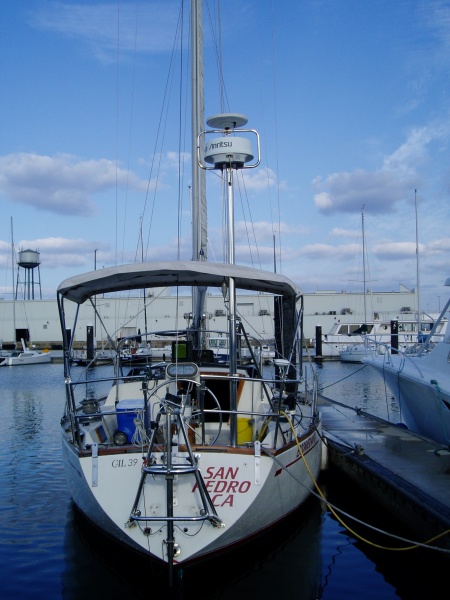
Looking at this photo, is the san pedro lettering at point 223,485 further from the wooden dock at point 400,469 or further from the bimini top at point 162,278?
the wooden dock at point 400,469

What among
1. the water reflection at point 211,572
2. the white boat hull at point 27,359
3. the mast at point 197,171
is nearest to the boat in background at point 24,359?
the white boat hull at point 27,359

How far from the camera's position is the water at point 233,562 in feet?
24.1

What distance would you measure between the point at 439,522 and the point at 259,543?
2.42m

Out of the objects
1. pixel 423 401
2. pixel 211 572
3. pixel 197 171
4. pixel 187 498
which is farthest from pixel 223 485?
pixel 197 171

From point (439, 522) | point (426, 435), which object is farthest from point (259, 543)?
point (426, 435)

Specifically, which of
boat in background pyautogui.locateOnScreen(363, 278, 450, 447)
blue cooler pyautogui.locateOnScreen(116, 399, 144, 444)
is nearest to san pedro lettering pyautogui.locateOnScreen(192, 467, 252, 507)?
blue cooler pyautogui.locateOnScreen(116, 399, 144, 444)

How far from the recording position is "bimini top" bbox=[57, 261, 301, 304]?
8047mm

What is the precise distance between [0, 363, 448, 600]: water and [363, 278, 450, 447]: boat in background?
7.87ft

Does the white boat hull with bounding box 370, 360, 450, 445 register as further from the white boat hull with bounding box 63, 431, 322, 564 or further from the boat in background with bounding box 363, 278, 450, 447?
the white boat hull with bounding box 63, 431, 322, 564

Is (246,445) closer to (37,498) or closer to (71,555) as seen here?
(71,555)

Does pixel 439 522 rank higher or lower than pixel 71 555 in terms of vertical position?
higher

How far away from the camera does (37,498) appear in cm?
1127

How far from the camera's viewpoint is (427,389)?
12461 millimetres

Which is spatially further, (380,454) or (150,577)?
(380,454)
